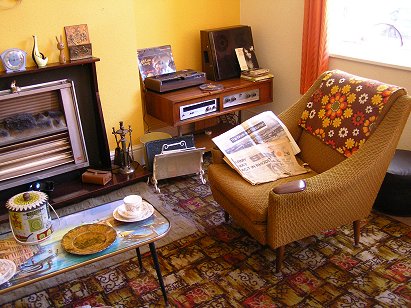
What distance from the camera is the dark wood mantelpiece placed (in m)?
2.67

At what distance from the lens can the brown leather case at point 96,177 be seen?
2928 mm

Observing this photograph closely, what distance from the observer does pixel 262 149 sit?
2.43m

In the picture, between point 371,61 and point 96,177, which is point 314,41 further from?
point 96,177

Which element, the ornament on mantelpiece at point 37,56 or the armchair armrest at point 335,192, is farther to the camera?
the ornament on mantelpiece at point 37,56

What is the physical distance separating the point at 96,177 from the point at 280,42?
184cm

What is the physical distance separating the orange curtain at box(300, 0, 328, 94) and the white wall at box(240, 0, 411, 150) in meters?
0.12

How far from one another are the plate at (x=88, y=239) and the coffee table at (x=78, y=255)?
0.7 inches

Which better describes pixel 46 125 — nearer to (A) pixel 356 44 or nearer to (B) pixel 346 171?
(B) pixel 346 171

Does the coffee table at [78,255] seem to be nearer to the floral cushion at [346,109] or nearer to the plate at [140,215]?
the plate at [140,215]

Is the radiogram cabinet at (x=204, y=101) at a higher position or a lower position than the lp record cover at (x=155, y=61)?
lower

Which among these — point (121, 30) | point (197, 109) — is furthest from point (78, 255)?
point (121, 30)

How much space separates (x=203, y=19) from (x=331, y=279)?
2412 millimetres

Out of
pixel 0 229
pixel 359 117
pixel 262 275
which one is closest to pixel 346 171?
pixel 359 117

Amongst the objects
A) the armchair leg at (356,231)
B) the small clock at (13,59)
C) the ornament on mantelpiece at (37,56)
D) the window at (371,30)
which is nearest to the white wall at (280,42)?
the window at (371,30)
